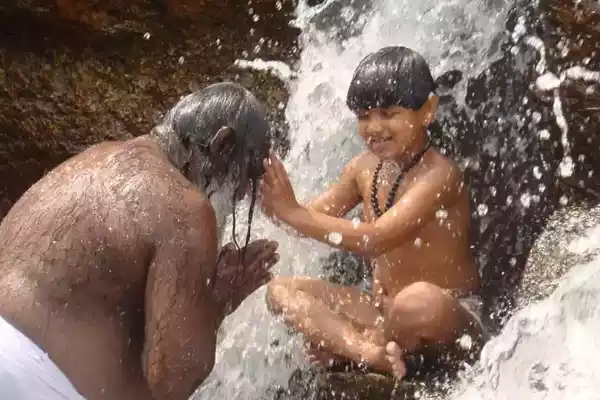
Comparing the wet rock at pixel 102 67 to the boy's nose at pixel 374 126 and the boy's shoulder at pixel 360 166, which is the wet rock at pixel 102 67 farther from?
the boy's nose at pixel 374 126

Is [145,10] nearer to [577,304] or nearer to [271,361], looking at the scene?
[271,361]

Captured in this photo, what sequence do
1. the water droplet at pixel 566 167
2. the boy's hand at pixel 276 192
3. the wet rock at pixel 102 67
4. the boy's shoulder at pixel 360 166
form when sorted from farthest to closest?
1. the wet rock at pixel 102 67
2. the water droplet at pixel 566 167
3. the boy's shoulder at pixel 360 166
4. the boy's hand at pixel 276 192

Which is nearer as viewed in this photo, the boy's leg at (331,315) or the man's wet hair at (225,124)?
the man's wet hair at (225,124)

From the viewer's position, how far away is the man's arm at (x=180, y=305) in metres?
2.25

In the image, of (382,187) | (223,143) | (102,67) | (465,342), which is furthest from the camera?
(102,67)

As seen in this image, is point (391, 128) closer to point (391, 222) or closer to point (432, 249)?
point (391, 222)

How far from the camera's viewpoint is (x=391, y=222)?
3.15 m

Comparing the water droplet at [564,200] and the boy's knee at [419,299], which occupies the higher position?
the water droplet at [564,200]

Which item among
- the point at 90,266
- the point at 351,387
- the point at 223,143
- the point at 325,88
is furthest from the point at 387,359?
the point at 325,88

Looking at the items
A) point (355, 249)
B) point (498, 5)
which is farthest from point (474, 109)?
point (355, 249)

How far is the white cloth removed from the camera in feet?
6.75

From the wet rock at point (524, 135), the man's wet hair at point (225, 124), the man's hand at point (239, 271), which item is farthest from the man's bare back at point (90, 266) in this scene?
the wet rock at point (524, 135)

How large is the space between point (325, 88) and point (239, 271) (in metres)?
2.26

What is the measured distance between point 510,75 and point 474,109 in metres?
0.25
